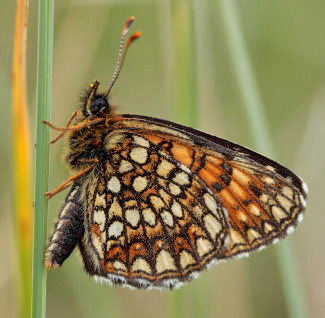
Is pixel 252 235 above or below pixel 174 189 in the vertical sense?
below

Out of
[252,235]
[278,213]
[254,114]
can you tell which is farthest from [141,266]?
[254,114]

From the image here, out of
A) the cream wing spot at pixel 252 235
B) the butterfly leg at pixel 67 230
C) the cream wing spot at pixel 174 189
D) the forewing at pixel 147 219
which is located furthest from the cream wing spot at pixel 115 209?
the cream wing spot at pixel 252 235

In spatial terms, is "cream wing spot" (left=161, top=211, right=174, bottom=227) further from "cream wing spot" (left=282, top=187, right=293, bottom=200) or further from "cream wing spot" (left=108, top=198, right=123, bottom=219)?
"cream wing spot" (left=282, top=187, right=293, bottom=200)

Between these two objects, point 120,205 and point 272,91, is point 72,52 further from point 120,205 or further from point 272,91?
point 272,91

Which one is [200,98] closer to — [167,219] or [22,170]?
[167,219]

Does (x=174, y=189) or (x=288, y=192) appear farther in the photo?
(x=174, y=189)

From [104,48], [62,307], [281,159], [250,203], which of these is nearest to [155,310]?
[62,307]

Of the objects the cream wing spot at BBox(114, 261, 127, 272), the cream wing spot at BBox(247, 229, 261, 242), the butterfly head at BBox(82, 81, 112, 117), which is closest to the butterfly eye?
the butterfly head at BBox(82, 81, 112, 117)
